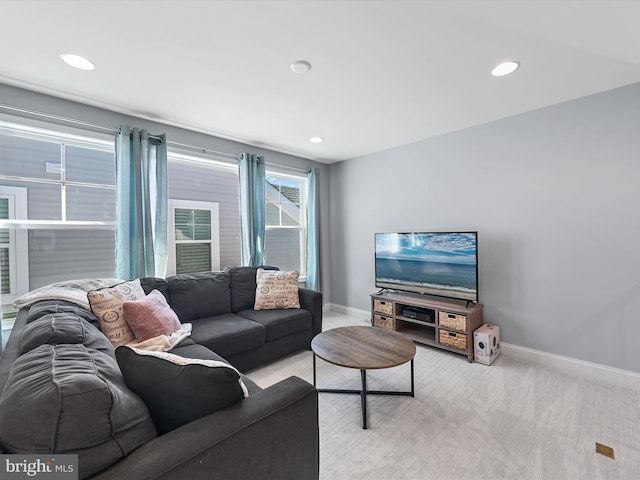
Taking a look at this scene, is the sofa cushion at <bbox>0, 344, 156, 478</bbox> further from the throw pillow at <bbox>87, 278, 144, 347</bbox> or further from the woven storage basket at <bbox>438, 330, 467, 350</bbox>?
the woven storage basket at <bbox>438, 330, 467, 350</bbox>

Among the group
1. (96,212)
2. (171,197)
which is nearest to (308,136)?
(171,197)

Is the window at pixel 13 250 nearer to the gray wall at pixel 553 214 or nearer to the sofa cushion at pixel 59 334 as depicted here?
the sofa cushion at pixel 59 334

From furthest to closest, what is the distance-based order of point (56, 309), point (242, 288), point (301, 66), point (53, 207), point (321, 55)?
point (242, 288), point (53, 207), point (301, 66), point (321, 55), point (56, 309)

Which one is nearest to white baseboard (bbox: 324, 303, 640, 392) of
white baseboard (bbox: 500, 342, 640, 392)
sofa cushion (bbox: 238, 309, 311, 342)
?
white baseboard (bbox: 500, 342, 640, 392)

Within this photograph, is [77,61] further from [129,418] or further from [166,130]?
[129,418]

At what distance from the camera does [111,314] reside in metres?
2.00

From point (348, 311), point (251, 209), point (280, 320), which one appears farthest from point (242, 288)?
point (348, 311)

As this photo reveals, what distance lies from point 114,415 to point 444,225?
337cm

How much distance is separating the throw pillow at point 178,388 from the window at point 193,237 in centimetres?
237

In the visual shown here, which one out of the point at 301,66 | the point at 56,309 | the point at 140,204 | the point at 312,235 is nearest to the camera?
the point at 56,309

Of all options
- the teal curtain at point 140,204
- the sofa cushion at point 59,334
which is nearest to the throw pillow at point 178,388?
the sofa cushion at point 59,334

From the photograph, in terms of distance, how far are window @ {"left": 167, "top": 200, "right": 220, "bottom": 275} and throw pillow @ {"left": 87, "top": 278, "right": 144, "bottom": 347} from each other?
1069 millimetres

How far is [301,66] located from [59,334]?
2.04 metres

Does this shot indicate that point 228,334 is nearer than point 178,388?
No
